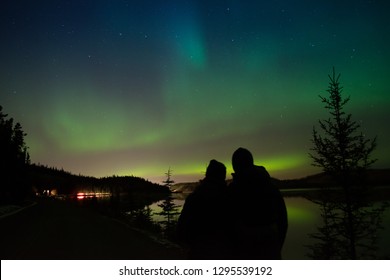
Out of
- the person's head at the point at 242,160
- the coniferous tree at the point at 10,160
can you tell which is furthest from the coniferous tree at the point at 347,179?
the coniferous tree at the point at 10,160

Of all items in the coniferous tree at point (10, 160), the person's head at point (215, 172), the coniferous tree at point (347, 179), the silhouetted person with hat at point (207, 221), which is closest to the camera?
the silhouetted person with hat at point (207, 221)

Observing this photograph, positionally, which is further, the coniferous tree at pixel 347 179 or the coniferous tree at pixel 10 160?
the coniferous tree at pixel 10 160

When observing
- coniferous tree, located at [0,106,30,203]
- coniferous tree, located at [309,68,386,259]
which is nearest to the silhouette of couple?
coniferous tree, located at [309,68,386,259]

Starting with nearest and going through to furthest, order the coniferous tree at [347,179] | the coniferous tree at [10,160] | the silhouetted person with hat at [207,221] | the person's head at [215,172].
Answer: the silhouetted person with hat at [207,221]
the person's head at [215,172]
the coniferous tree at [347,179]
the coniferous tree at [10,160]

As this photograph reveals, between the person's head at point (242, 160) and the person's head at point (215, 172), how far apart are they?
0.49ft

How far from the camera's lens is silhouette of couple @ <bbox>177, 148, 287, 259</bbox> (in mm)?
3518

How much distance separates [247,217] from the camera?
3.52 metres

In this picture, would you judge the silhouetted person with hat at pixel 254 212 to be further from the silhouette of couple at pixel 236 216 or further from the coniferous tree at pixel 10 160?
the coniferous tree at pixel 10 160

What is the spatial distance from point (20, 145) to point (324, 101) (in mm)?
42741

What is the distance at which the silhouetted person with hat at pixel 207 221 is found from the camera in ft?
11.5
